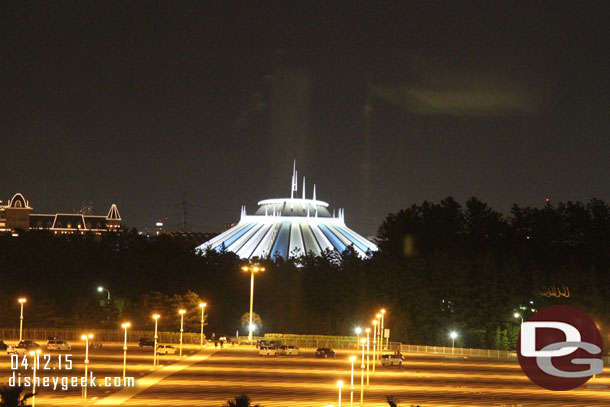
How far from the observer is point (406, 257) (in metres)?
75.2

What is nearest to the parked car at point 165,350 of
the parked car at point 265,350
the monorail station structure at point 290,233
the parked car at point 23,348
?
the parked car at point 265,350

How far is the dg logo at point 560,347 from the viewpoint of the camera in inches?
1740

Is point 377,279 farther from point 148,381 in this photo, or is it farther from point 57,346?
point 148,381

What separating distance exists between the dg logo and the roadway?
3.72 feet

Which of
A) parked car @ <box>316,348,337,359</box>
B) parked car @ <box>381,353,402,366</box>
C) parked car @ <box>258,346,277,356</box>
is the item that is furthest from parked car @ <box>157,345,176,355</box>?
parked car @ <box>381,353,402,366</box>

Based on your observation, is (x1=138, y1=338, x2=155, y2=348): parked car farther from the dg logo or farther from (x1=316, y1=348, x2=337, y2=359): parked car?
the dg logo

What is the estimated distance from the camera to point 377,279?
236ft

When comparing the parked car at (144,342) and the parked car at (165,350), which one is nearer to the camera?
the parked car at (165,350)

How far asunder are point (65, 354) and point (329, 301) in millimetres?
27896

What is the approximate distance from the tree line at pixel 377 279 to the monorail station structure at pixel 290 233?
42.6ft

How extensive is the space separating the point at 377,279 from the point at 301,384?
36.5 m

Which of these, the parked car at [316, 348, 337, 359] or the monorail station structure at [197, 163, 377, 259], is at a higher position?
the monorail station structure at [197, 163, 377, 259]

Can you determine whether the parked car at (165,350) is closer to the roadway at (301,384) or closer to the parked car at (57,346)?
the roadway at (301,384)

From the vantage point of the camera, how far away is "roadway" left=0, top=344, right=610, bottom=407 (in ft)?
100
